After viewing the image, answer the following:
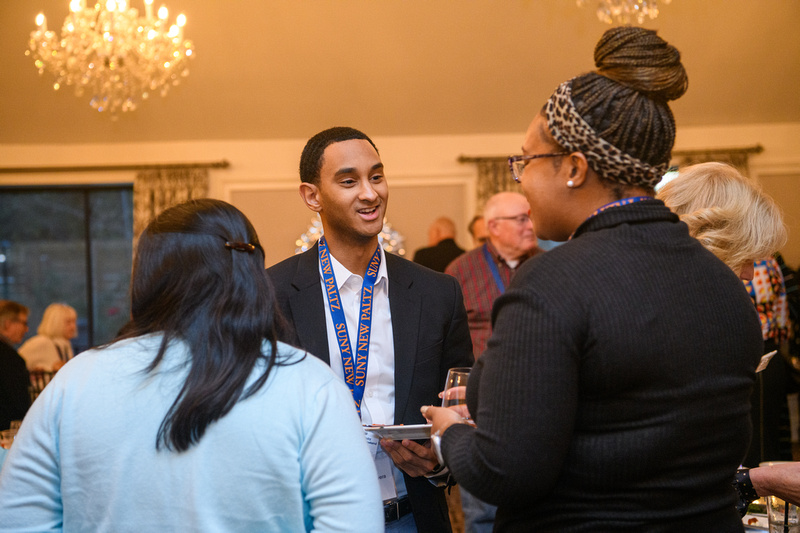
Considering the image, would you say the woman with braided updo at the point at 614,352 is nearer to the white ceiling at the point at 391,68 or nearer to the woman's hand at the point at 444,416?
the woman's hand at the point at 444,416

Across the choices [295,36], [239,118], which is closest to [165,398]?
[295,36]

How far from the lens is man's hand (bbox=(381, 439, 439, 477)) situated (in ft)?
5.52

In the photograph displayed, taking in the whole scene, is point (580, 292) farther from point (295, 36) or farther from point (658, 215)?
point (295, 36)

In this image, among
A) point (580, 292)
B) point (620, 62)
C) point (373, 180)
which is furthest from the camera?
point (373, 180)

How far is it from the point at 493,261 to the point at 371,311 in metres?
2.22

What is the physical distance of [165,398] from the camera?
1.17 m

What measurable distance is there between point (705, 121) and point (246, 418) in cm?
865

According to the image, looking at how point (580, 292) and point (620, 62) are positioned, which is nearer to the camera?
point (580, 292)

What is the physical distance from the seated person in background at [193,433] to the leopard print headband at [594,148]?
0.60 m

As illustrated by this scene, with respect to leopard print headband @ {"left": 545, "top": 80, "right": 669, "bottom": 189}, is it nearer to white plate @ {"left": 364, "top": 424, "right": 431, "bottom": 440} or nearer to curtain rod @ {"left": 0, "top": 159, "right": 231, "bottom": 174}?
white plate @ {"left": 364, "top": 424, "right": 431, "bottom": 440}

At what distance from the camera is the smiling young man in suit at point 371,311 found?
189 cm

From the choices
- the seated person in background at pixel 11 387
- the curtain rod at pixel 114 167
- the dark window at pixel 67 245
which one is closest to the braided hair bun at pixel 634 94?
the seated person in background at pixel 11 387

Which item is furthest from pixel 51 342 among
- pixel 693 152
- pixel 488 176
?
pixel 693 152

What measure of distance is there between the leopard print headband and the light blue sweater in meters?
0.60
